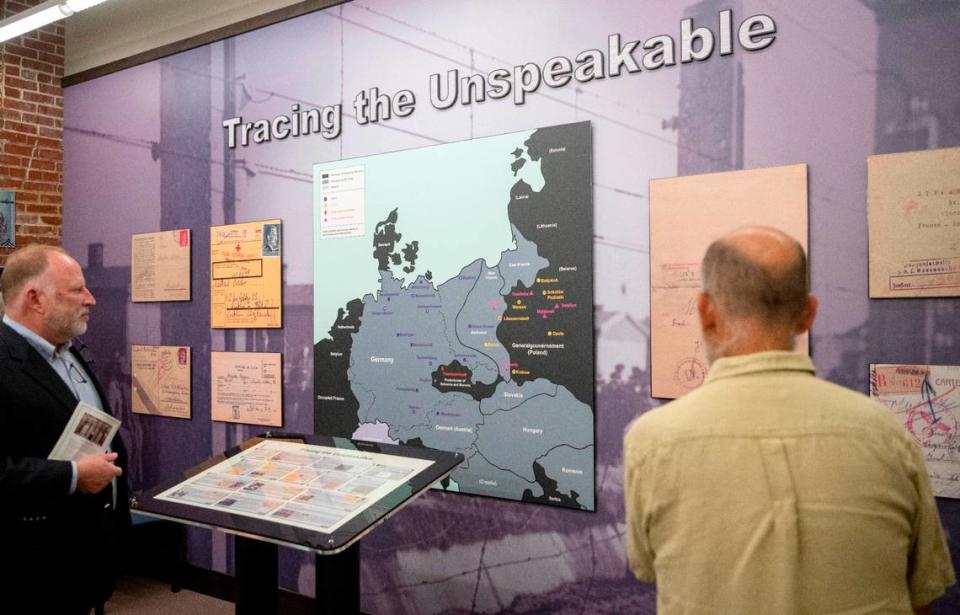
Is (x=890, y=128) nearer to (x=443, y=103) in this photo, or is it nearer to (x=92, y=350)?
(x=443, y=103)

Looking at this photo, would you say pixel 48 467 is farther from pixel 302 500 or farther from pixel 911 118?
pixel 911 118

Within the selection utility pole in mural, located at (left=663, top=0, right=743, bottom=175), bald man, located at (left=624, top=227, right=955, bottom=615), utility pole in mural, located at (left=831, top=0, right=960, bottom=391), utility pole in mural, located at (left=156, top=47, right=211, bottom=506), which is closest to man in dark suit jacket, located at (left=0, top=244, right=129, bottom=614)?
utility pole in mural, located at (left=156, top=47, right=211, bottom=506)

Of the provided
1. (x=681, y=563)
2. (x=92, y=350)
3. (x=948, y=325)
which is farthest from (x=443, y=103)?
(x=92, y=350)

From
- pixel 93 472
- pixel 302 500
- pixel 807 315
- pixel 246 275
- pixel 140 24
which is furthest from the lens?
pixel 140 24

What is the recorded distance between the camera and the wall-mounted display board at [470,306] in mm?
2658

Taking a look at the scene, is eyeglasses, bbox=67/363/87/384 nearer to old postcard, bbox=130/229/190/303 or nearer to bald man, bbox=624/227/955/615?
old postcard, bbox=130/229/190/303

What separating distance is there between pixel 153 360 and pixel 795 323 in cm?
385

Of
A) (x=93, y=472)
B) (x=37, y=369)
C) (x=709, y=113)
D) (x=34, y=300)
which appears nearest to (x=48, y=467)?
(x=93, y=472)

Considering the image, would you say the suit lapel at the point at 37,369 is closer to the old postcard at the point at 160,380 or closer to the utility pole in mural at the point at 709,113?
the old postcard at the point at 160,380

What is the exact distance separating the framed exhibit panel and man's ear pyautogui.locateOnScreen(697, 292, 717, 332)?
1042 millimetres

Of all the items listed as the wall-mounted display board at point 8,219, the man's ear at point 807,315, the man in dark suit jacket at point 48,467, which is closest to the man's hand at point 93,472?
the man in dark suit jacket at point 48,467

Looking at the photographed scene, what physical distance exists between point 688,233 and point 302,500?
163 cm

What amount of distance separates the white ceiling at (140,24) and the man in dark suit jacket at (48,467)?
1995 millimetres

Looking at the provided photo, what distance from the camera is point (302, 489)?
6.67ft
